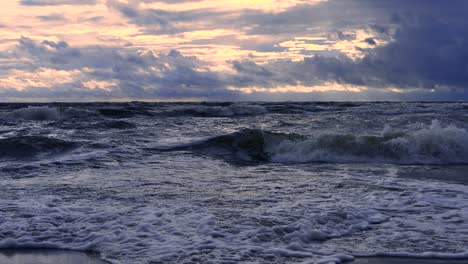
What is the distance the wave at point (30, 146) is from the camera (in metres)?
11.5

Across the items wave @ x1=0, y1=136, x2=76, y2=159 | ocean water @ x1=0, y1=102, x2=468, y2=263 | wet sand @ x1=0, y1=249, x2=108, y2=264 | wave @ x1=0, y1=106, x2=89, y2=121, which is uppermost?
wave @ x1=0, y1=106, x2=89, y2=121

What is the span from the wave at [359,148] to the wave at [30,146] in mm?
3133

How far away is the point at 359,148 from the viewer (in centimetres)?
1216

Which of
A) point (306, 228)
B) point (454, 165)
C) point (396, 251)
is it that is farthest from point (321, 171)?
point (396, 251)

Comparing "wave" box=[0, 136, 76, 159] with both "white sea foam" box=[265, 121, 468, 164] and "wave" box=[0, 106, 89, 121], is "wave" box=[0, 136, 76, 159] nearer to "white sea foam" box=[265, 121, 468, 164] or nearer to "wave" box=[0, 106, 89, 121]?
"white sea foam" box=[265, 121, 468, 164]

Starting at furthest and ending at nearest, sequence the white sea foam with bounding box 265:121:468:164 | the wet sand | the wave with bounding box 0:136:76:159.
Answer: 1. the white sea foam with bounding box 265:121:468:164
2. the wave with bounding box 0:136:76:159
3. the wet sand

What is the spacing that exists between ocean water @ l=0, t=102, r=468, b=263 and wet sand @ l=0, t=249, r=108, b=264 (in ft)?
0.39

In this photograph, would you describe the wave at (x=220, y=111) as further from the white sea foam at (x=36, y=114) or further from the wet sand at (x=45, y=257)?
the wet sand at (x=45, y=257)

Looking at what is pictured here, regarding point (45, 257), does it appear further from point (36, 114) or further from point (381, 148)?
point (36, 114)

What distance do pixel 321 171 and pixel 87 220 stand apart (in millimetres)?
5335

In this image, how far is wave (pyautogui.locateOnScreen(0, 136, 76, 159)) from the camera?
11461 mm

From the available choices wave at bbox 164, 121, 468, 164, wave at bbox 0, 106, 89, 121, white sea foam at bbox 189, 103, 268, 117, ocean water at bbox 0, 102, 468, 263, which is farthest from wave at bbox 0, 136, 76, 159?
white sea foam at bbox 189, 103, 268, 117

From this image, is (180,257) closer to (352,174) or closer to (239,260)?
(239,260)

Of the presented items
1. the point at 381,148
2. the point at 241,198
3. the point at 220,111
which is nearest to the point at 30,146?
the point at 241,198
